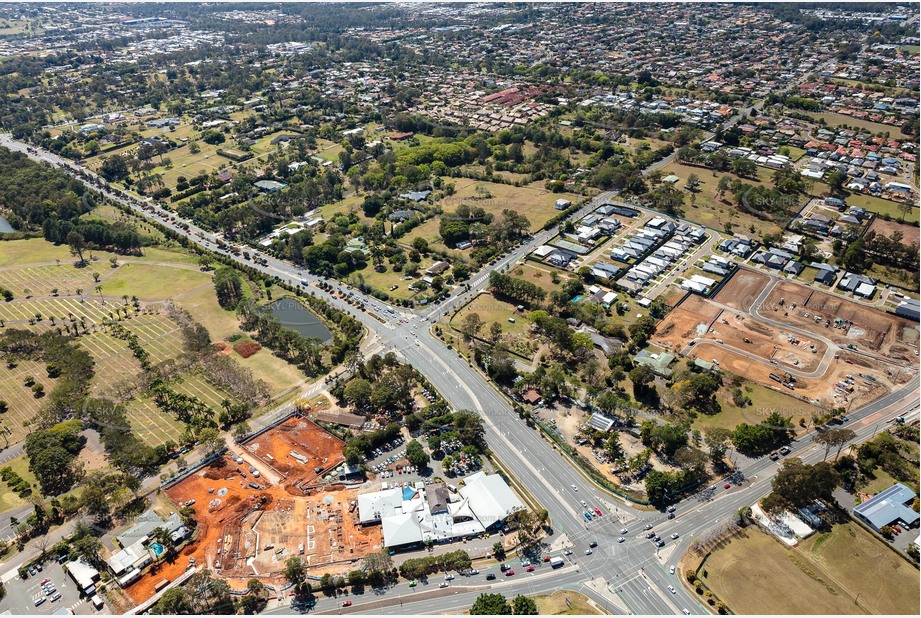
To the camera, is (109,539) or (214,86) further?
(214,86)

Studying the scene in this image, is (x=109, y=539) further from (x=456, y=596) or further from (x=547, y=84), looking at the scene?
(x=547, y=84)

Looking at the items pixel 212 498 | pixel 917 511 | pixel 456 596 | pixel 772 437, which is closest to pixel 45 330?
pixel 212 498

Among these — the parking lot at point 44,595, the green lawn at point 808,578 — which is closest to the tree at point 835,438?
the green lawn at point 808,578

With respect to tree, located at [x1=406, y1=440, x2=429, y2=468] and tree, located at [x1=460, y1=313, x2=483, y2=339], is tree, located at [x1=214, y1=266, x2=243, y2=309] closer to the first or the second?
tree, located at [x1=460, y1=313, x2=483, y2=339]

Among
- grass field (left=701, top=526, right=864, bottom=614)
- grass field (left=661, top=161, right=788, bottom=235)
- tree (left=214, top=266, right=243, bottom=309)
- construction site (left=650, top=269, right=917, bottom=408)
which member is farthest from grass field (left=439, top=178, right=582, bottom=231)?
grass field (left=701, top=526, right=864, bottom=614)

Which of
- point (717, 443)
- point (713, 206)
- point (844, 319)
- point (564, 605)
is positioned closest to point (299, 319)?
point (564, 605)

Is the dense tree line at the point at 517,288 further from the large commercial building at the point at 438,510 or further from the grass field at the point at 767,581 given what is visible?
the grass field at the point at 767,581
